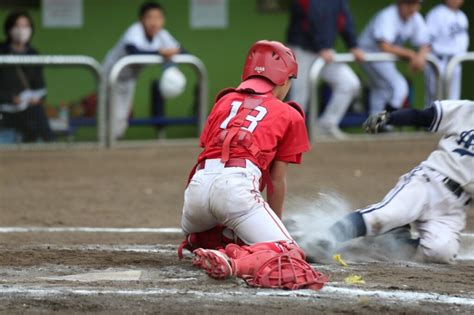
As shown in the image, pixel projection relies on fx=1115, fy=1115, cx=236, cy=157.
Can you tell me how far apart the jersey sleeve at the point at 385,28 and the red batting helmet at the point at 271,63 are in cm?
705

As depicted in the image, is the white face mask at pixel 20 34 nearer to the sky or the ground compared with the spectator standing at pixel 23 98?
nearer to the sky

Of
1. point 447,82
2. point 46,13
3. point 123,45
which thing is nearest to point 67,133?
point 123,45

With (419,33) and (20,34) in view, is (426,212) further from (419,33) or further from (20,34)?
(419,33)

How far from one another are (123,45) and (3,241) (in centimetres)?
579

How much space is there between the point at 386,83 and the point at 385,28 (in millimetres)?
635

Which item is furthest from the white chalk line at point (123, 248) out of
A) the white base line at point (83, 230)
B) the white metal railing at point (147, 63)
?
the white metal railing at point (147, 63)

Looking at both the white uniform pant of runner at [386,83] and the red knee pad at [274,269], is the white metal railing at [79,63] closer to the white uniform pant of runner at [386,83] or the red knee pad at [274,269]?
the white uniform pant of runner at [386,83]

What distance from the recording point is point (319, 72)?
12039 mm

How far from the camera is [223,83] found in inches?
563

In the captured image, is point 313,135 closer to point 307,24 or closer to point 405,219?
point 307,24

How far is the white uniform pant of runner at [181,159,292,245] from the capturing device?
17.0ft

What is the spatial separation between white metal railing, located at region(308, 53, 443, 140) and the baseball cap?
6272 millimetres

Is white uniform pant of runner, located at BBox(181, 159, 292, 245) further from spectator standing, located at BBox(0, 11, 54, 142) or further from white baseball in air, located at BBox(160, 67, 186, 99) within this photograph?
white baseball in air, located at BBox(160, 67, 186, 99)

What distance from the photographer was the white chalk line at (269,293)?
15.3 feet
